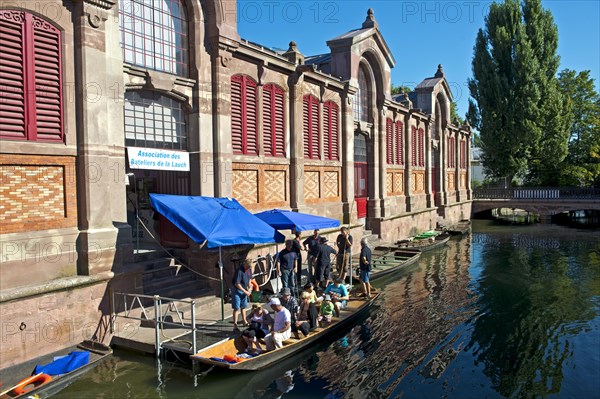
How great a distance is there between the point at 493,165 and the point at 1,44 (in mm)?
49867

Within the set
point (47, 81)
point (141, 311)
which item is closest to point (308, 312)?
point (141, 311)

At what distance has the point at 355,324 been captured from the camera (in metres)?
14.9

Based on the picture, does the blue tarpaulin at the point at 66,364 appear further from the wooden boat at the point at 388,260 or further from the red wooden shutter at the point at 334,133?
the red wooden shutter at the point at 334,133

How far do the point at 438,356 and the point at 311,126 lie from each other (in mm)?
13048

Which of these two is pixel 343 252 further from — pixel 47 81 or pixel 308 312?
pixel 47 81

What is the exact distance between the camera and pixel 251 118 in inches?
723

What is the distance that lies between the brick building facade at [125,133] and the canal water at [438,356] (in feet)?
7.48

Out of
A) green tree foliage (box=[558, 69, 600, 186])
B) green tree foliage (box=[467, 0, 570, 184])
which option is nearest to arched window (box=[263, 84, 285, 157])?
green tree foliage (box=[467, 0, 570, 184])

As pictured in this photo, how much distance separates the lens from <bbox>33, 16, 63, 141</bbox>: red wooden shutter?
11.2 m

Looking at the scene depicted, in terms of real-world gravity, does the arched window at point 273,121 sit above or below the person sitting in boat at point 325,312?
above

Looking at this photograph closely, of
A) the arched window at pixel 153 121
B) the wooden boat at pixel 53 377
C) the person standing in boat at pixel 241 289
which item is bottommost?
the wooden boat at pixel 53 377

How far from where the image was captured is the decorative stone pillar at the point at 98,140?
38.8ft

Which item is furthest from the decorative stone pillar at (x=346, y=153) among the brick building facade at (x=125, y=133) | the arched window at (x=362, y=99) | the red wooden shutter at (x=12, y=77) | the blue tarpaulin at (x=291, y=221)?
the red wooden shutter at (x=12, y=77)

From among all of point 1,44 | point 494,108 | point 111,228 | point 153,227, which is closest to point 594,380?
point 111,228
